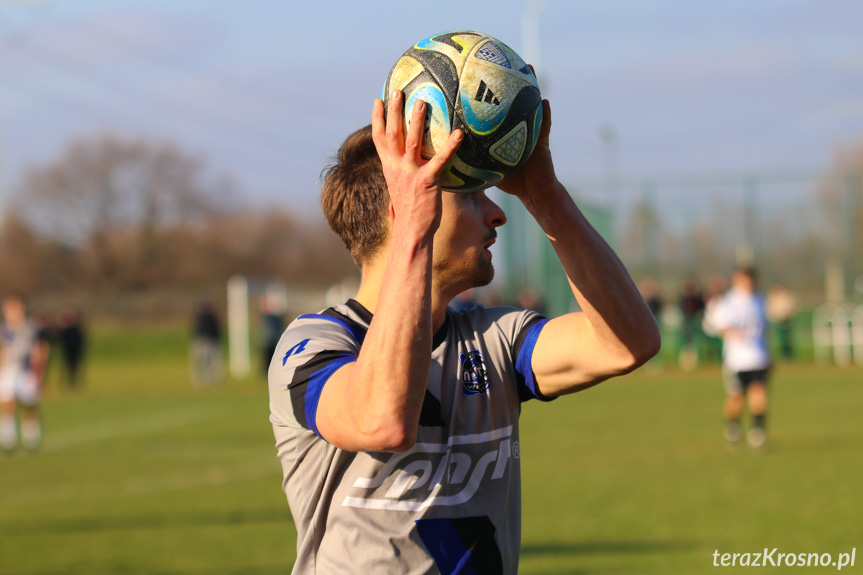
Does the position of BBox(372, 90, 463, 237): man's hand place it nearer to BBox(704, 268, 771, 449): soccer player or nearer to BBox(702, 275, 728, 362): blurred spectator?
BBox(704, 268, 771, 449): soccer player

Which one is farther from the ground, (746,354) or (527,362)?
(527,362)

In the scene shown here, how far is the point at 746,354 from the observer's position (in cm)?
1262

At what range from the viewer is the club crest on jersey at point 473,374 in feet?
8.75

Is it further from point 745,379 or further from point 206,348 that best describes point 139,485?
point 206,348

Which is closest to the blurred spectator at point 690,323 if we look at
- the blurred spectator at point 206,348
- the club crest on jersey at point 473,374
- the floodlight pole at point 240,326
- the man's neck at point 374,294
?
the blurred spectator at point 206,348

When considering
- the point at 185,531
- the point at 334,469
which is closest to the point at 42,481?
the point at 185,531

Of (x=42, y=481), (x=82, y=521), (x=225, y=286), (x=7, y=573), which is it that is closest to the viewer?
(x=7, y=573)

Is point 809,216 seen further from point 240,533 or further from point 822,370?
point 240,533

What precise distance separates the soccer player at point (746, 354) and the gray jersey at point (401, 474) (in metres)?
10.5

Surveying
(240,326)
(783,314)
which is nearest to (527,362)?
(783,314)

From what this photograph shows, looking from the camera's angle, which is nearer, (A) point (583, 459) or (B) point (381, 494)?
(B) point (381, 494)

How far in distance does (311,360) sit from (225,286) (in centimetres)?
5289

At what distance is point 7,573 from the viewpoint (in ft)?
24.1

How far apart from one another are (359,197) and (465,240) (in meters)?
0.31
